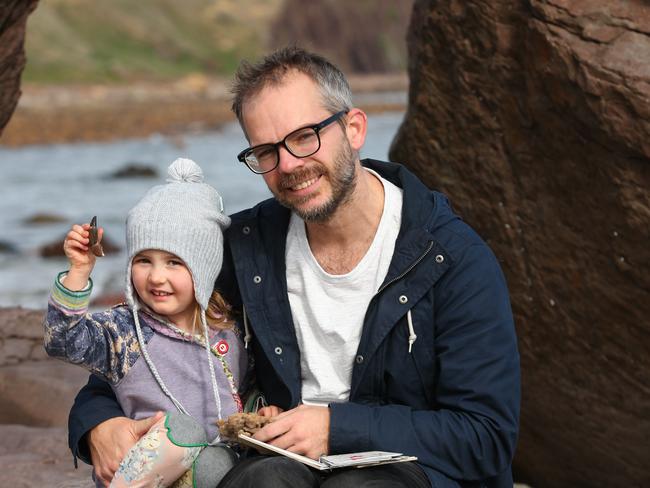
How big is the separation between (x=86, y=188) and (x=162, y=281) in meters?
17.1

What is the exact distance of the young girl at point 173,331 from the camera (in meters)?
3.01

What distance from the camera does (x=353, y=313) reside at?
3.01 meters

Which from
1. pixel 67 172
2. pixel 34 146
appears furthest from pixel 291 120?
pixel 34 146

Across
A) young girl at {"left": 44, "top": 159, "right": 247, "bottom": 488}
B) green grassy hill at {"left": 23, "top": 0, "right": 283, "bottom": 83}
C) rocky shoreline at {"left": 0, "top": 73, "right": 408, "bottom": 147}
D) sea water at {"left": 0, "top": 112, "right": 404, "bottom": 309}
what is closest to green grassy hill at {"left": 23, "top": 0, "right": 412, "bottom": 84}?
green grassy hill at {"left": 23, "top": 0, "right": 283, "bottom": 83}

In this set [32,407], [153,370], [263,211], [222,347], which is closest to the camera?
[153,370]

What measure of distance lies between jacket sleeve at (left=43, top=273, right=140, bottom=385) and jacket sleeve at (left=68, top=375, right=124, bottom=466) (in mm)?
78

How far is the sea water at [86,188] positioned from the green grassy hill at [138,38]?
96.7ft

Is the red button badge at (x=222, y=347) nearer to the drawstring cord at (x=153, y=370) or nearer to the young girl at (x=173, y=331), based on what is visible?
the young girl at (x=173, y=331)

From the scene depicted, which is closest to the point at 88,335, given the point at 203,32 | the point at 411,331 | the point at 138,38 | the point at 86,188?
the point at 411,331

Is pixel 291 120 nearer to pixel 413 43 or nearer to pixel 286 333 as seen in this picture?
pixel 286 333

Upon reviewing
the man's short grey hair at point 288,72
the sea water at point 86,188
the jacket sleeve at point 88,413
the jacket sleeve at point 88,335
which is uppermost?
the sea water at point 86,188

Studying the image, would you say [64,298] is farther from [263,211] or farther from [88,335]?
[263,211]

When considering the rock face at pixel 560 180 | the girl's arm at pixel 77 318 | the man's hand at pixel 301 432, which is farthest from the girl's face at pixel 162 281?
the rock face at pixel 560 180

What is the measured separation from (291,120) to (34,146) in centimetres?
2854
